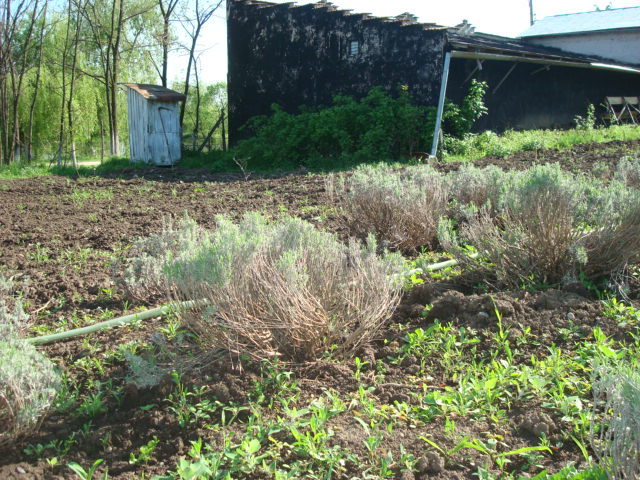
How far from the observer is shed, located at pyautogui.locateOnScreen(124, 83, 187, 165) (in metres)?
18.1

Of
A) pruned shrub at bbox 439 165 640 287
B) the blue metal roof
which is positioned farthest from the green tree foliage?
the blue metal roof

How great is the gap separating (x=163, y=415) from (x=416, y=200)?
11.7 ft

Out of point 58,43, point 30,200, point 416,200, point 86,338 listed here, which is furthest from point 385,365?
point 58,43

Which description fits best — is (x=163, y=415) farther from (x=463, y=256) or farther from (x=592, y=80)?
(x=592, y=80)

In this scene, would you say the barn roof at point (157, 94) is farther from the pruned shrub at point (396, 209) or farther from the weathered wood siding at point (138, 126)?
the pruned shrub at point (396, 209)

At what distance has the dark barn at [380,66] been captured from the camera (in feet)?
51.5

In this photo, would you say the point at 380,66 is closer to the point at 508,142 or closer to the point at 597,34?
the point at 508,142

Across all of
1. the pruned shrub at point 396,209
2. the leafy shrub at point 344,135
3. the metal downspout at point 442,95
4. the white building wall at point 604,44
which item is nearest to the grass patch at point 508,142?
the metal downspout at point 442,95

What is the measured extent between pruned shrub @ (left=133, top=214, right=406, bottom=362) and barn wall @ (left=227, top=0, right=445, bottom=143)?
12.6 metres

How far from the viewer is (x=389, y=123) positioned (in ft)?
49.1

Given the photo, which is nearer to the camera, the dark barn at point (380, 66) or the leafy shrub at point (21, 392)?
the leafy shrub at point (21, 392)

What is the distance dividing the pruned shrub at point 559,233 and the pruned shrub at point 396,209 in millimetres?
1484

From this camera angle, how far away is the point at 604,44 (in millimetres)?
27484

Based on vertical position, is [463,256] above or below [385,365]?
above
